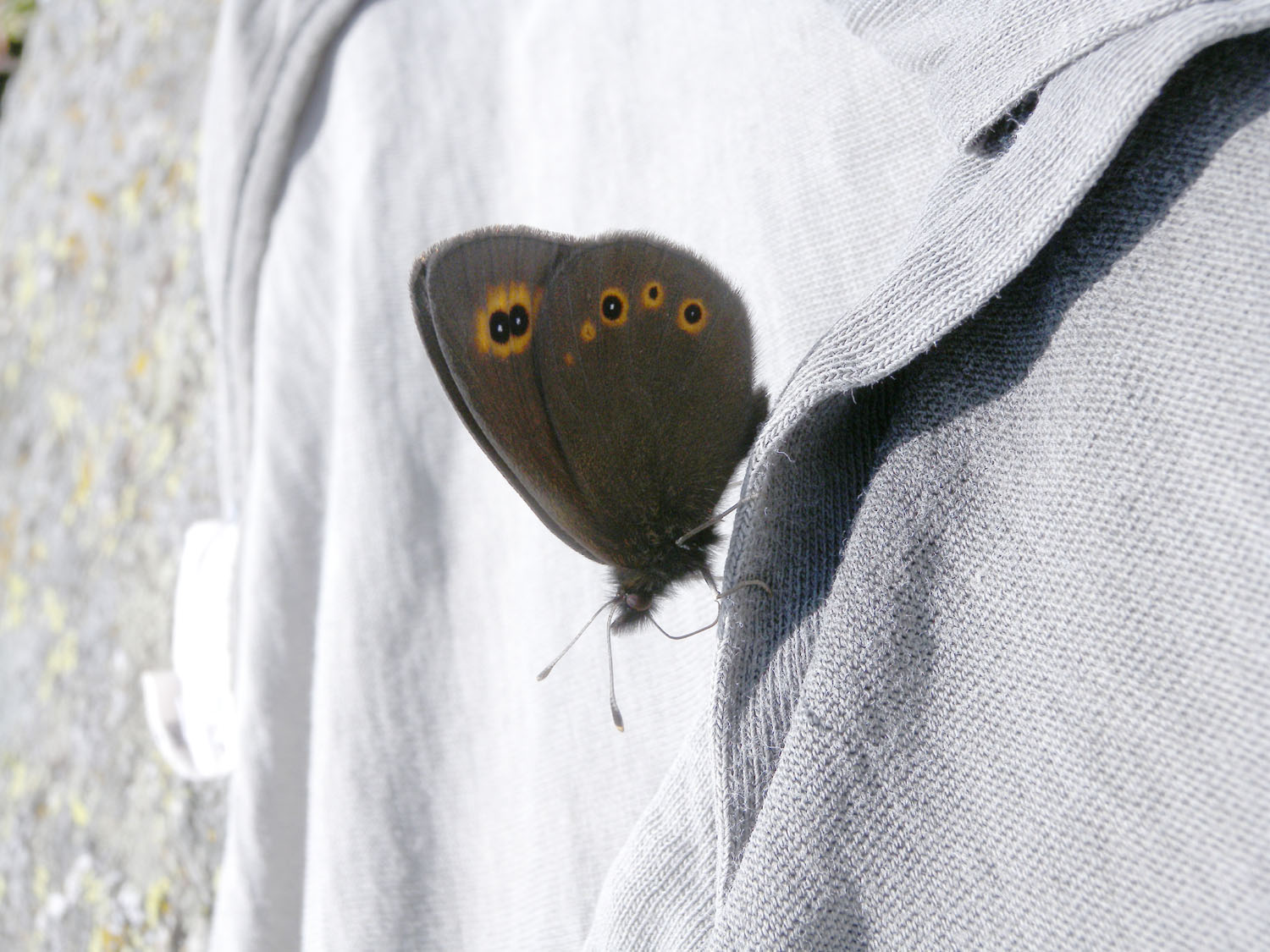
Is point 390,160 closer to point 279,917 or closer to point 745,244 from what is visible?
point 745,244

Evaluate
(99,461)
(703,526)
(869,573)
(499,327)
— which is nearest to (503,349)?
(499,327)

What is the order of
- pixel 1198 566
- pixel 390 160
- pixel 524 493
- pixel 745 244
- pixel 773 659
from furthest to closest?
pixel 390 160 < pixel 745 244 < pixel 524 493 < pixel 773 659 < pixel 1198 566

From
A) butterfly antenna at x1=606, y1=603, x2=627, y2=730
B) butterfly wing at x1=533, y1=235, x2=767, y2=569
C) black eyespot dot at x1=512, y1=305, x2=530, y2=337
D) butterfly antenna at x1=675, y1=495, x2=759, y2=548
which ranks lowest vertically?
butterfly antenna at x1=606, y1=603, x2=627, y2=730

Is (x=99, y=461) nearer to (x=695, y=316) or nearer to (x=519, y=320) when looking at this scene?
(x=519, y=320)

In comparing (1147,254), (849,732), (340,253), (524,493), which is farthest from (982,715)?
(340,253)

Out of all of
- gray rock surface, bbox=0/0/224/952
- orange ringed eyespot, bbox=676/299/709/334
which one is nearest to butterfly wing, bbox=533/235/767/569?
orange ringed eyespot, bbox=676/299/709/334

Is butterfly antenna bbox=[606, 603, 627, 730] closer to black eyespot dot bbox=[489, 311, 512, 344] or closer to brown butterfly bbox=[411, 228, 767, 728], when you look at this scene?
brown butterfly bbox=[411, 228, 767, 728]

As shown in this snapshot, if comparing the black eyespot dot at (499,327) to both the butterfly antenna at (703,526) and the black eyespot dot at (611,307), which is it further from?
the butterfly antenna at (703,526)
